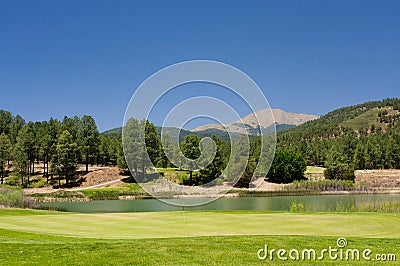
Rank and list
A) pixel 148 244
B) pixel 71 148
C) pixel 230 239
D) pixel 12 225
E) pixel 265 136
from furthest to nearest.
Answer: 1. pixel 71 148
2. pixel 12 225
3. pixel 265 136
4. pixel 230 239
5. pixel 148 244

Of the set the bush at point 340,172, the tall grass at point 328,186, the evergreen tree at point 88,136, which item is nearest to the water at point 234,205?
the tall grass at point 328,186

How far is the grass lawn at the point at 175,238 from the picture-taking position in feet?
33.8

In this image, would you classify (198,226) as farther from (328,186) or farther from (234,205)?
(328,186)

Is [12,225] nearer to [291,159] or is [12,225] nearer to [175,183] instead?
[175,183]

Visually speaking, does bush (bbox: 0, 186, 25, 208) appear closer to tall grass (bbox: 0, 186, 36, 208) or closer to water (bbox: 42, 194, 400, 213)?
tall grass (bbox: 0, 186, 36, 208)

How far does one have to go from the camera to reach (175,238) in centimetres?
1384

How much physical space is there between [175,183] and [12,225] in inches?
1541

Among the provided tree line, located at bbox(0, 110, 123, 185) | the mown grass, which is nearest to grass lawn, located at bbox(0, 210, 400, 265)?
the mown grass

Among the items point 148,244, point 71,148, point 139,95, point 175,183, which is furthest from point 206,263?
point 71,148

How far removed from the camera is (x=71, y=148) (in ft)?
236

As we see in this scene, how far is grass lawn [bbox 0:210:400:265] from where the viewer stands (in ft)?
33.8

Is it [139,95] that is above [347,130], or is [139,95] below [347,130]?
below

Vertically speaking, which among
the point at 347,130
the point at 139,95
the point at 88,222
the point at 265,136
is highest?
the point at 347,130

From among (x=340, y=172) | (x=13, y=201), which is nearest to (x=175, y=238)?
(x=13, y=201)
